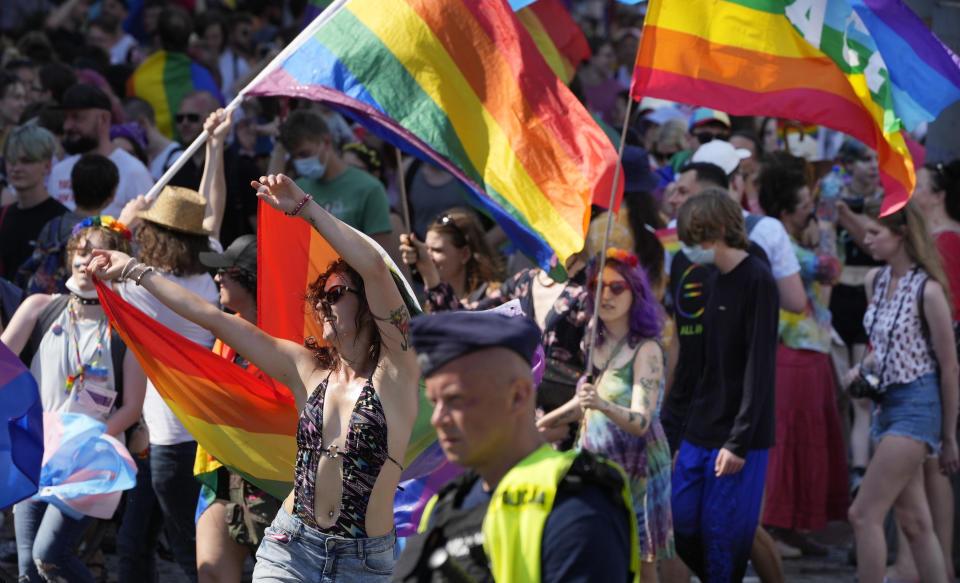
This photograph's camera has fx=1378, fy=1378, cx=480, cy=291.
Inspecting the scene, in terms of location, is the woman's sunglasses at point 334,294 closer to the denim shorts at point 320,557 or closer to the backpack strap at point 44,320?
the denim shorts at point 320,557

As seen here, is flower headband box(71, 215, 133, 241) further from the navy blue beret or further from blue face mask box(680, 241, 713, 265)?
the navy blue beret

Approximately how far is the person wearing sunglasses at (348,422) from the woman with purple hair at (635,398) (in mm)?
1604

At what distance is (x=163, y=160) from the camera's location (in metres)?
9.38

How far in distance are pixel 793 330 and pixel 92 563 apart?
172 inches

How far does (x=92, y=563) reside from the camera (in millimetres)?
7273

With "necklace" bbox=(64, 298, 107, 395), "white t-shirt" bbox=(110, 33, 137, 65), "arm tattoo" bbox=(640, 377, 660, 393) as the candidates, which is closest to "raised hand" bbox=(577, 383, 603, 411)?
"arm tattoo" bbox=(640, 377, 660, 393)

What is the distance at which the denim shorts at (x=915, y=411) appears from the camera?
277 inches

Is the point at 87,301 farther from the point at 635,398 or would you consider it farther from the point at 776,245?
the point at 776,245

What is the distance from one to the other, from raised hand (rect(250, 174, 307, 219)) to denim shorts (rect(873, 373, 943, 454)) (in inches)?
153

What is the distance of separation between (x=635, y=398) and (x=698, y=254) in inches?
47.0

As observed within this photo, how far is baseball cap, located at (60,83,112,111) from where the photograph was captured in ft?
28.1

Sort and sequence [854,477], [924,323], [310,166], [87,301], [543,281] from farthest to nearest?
[854,477]
[310,166]
[924,323]
[543,281]
[87,301]

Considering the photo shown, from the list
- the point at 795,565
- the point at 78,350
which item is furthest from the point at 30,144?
the point at 795,565

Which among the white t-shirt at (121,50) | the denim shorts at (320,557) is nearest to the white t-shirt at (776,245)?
the denim shorts at (320,557)
